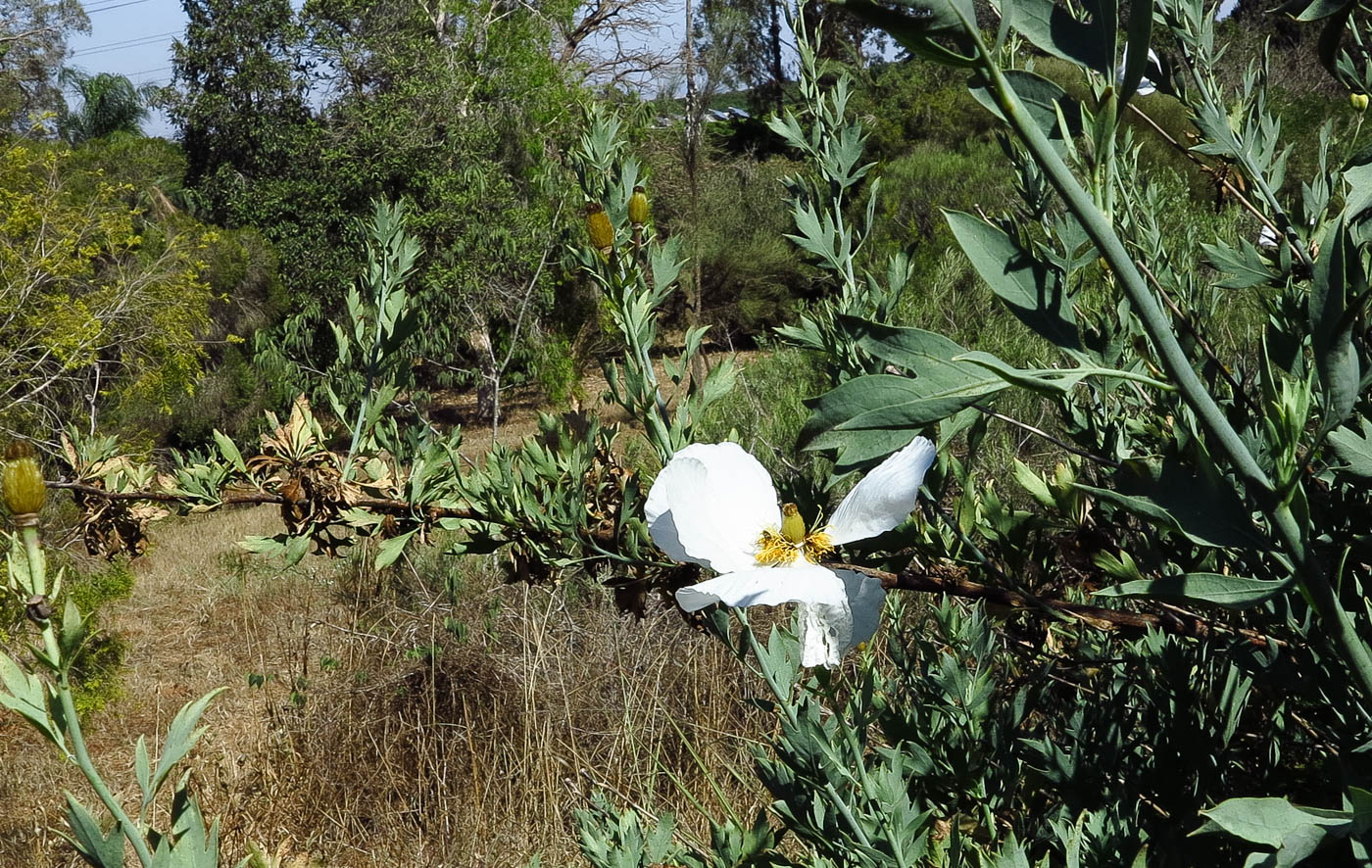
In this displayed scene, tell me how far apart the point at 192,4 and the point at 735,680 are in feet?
Result: 40.0

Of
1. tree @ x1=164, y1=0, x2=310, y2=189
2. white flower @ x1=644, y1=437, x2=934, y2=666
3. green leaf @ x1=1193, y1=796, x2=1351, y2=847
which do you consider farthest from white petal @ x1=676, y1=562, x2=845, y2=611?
tree @ x1=164, y1=0, x2=310, y2=189

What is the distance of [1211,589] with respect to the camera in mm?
467

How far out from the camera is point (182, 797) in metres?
0.59

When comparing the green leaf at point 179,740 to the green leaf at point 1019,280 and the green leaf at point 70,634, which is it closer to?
the green leaf at point 70,634

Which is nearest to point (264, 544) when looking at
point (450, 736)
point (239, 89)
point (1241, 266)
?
point (1241, 266)

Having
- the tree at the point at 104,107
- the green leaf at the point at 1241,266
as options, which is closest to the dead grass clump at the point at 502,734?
the green leaf at the point at 1241,266

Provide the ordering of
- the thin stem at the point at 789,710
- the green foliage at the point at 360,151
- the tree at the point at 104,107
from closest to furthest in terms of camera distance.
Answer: the thin stem at the point at 789,710 < the green foliage at the point at 360,151 < the tree at the point at 104,107

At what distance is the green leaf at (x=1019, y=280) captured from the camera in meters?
0.46

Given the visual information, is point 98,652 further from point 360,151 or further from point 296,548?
point 360,151

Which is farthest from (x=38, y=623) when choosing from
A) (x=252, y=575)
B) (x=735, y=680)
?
(x=252, y=575)

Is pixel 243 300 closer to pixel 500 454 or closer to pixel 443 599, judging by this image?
pixel 443 599

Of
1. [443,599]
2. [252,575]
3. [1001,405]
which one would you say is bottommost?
[252,575]

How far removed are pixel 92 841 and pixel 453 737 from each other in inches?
108

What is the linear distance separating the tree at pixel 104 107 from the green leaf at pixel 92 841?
29527 millimetres
